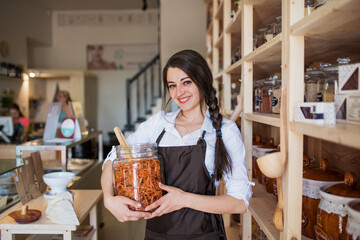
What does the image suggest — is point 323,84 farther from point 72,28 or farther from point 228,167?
point 72,28

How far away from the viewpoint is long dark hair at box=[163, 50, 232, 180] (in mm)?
1228

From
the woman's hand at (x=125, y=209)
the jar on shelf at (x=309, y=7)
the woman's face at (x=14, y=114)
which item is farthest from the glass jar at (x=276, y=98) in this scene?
the woman's face at (x=14, y=114)

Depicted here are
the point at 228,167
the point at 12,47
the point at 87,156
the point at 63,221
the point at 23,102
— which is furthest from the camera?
the point at 23,102

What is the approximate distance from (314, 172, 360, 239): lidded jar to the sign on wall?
739 centimetres

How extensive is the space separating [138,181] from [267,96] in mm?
842

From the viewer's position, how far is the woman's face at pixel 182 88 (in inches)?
50.5

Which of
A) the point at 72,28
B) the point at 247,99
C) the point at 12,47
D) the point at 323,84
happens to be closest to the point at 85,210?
the point at 247,99

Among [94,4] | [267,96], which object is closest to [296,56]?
[267,96]

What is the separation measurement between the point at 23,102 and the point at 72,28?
8.37ft

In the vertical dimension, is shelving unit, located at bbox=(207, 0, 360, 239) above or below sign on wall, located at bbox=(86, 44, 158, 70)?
below

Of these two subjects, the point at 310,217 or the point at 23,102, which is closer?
the point at 310,217

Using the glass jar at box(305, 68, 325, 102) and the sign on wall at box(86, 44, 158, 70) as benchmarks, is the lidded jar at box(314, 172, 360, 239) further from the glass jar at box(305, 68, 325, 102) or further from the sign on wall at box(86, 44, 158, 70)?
the sign on wall at box(86, 44, 158, 70)

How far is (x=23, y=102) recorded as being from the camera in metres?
6.66

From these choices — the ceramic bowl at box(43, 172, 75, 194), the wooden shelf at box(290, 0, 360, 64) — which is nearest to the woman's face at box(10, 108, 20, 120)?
the ceramic bowl at box(43, 172, 75, 194)
